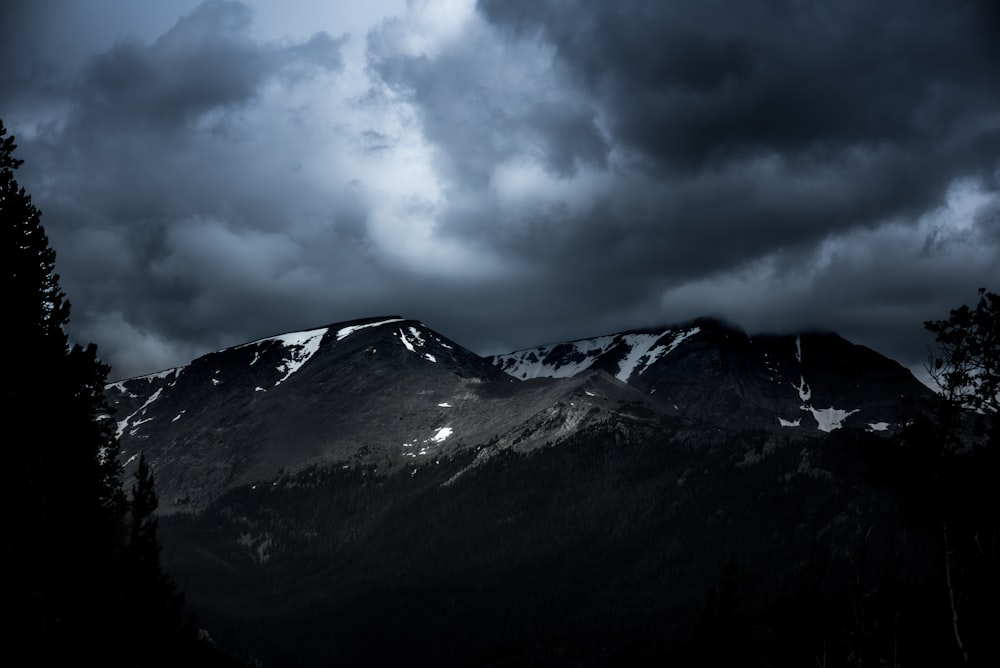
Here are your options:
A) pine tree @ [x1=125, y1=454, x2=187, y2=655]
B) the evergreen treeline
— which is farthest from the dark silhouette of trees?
pine tree @ [x1=125, y1=454, x2=187, y2=655]

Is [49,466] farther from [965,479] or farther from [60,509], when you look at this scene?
[965,479]

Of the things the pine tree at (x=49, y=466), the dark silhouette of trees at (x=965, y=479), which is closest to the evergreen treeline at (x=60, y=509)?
the pine tree at (x=49, y=466)

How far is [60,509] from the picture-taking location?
3981cm

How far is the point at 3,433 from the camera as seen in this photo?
35.1 metres

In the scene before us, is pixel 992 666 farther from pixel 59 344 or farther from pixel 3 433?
pixel 59 344

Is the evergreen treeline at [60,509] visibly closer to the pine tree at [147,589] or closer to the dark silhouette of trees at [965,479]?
the pine tree at [147,589]

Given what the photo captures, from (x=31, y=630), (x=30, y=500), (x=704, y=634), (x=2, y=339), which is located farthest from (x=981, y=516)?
(x=704, y=634)

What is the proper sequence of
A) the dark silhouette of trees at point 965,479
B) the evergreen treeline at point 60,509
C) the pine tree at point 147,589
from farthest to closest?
1. the pine tree at point 147,589
2. the evergreen treeline at point 60,509
3. the dark silhouette of trees at point 965,479

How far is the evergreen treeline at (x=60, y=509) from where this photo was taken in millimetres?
29016

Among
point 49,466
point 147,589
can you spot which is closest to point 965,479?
point 49,466

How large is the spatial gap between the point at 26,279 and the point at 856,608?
1668 inches

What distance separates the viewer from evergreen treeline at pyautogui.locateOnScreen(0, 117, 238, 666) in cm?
2902

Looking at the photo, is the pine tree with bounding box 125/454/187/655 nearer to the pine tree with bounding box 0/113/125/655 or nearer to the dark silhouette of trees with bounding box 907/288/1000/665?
the pine tree with bounding box 0/113/125/655

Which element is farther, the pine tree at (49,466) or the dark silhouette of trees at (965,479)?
the pine tree at (49,466)
